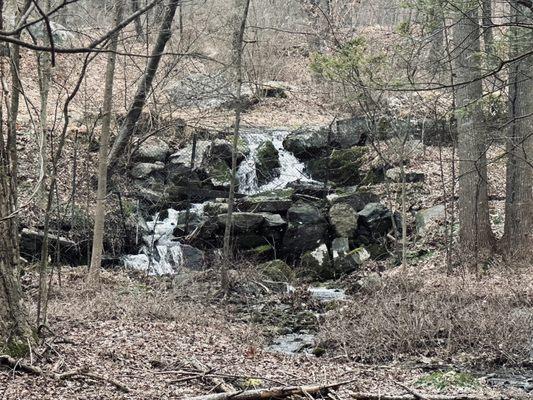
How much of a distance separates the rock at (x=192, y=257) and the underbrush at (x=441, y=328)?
5.69 meters

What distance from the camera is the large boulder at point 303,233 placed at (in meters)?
16.1

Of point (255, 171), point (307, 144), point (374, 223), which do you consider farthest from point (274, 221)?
point (307, 144)

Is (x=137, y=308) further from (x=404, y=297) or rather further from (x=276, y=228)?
(x=276, y=228)

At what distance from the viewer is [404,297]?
1053 cm

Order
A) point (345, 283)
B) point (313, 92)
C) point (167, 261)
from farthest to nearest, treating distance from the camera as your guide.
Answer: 1. point (313, 92)
2. point (167, 261)
3. point (345, 283)

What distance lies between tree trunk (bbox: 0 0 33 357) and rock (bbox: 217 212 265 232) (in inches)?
394

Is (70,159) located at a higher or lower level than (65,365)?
higher

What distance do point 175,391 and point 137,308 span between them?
3.92 metres

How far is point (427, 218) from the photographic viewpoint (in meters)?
16.0

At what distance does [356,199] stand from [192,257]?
4519mm

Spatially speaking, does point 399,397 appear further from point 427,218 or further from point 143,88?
point 427,218

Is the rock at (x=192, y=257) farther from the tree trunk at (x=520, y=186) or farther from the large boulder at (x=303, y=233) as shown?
the tree trunk at (x=520, y=186)

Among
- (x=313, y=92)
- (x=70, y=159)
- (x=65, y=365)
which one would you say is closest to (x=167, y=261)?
(x=70, y=159)

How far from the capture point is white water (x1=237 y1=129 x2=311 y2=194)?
64.1 ft
